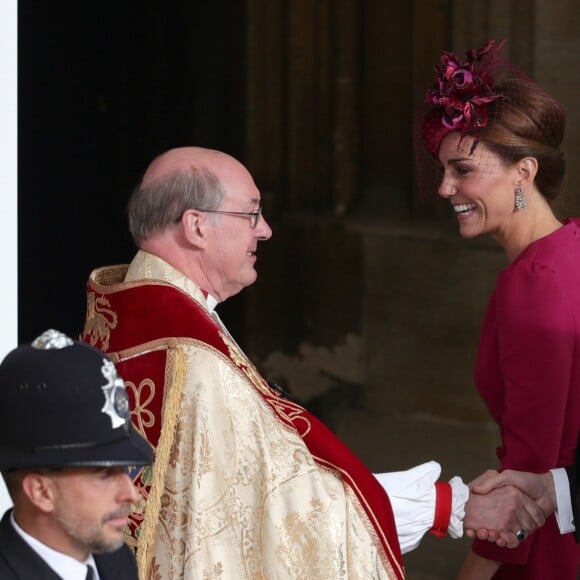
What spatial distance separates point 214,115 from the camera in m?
6.50

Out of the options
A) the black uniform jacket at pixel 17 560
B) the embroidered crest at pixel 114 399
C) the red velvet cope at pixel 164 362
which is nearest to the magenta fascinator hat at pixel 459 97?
the red velvet cope at pixel 164 362

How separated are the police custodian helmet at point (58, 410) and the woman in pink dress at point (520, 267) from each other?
5.07ft

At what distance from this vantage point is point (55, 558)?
7.96 ft

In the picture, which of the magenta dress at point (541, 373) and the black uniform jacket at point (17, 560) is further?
the magenta dress at point (541, 373)

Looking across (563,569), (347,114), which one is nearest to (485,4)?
(347,114)

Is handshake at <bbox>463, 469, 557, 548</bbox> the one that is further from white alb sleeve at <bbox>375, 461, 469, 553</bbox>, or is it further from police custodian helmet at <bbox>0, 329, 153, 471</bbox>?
police custodian helmet at <bbox>0, 329, 153, 471</bbox>

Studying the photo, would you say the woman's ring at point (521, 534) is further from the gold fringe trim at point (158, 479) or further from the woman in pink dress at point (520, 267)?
the gold fringe trim at point (158, 479)

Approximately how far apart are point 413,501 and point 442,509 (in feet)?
0.26

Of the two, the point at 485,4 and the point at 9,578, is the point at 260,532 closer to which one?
the point at 9,578

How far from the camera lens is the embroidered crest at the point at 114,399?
246 cm

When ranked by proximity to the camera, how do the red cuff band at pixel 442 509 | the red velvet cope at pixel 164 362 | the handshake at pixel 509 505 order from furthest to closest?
the handshake at pixel 509 505 < the red cuff band at pixel 442 509 < the red velvet cope at pixel 164 362

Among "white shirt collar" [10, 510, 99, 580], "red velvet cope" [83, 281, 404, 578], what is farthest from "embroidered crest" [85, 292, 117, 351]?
"white shirt collar" [10, 510, 99, 580]

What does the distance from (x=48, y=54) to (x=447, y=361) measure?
1.92 metres

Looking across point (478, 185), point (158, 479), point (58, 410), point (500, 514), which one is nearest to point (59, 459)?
point (58, 410)
